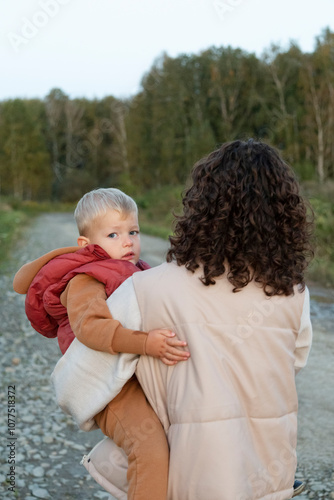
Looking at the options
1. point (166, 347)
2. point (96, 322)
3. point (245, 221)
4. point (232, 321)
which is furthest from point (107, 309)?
point (245, 221)

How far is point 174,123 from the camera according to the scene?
32.8m

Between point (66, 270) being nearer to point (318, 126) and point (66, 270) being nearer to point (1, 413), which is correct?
point (1, 413)

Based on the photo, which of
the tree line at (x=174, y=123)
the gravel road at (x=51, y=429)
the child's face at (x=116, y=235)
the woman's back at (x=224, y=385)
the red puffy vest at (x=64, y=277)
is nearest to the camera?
the woman's back at (x=224, y=385)

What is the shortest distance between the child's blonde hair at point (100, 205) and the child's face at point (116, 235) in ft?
0.06

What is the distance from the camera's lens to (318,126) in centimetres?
2580

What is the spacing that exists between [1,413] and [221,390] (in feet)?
12.0

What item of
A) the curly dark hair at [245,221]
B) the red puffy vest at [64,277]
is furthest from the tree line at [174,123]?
the curly dark hair at [245,221]

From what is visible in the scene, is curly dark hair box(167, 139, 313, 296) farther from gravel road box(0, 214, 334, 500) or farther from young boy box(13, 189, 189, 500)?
gravel road box(0, 214, 334, 500)

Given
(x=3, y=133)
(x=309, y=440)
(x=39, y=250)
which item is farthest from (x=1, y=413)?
(x=3, y=133)

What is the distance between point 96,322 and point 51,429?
10.3 feet

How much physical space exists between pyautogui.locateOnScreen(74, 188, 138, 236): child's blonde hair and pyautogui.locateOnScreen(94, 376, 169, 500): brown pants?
0.72 m

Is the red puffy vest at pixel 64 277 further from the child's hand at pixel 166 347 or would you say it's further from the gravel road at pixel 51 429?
the gravel road at pixel 51 429

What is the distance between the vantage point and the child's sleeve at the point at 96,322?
1857mm

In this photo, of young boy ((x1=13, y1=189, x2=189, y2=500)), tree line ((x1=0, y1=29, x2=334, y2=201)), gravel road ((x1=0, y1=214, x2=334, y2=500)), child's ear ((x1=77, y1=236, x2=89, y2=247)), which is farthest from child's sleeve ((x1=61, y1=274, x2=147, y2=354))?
tree line ((x1=0, y1=29, x2=334, y2=201))
